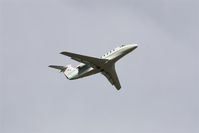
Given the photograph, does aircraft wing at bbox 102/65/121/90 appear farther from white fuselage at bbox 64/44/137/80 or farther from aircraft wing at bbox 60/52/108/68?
aircraft wing at bbox 60/52/108/68

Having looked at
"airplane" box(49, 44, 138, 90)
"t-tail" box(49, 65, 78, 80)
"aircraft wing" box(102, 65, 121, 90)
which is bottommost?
"aircraft wing" box(102, 65, 121, 90)

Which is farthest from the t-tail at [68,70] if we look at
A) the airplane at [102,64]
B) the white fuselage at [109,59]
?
the white fuselage at [109,59]

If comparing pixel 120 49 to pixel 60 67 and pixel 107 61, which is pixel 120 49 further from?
pixel 60 67

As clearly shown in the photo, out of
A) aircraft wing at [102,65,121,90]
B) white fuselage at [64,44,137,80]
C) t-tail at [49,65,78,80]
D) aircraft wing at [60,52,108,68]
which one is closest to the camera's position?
aircraft wing at [60,52,108,68]

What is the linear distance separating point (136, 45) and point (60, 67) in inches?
980

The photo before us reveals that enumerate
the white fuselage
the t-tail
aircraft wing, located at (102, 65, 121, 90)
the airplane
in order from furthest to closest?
1. the t-tail
2. aircraft wing, located at (102, 65, 121, 90)
3. the white fuselage
4. the airplane

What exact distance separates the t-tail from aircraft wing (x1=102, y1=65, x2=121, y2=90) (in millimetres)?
7300

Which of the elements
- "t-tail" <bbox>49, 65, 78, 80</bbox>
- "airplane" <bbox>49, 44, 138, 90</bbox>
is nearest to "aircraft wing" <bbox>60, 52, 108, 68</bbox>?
"airplane" <bbox>49, 44, 138, 90</bbox>

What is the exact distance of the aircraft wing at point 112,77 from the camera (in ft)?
548

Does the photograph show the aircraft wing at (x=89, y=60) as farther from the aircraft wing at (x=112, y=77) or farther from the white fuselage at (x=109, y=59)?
the aircraft wing at (x=112, y=77)

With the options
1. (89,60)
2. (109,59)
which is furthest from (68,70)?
(109,59)

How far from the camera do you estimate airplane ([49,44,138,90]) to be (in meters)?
161

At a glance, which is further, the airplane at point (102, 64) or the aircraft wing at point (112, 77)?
the aircraft wing at point (112, 77)

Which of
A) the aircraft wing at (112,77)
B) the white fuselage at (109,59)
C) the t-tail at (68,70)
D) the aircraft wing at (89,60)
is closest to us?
the aircraft wing at (89,60)
